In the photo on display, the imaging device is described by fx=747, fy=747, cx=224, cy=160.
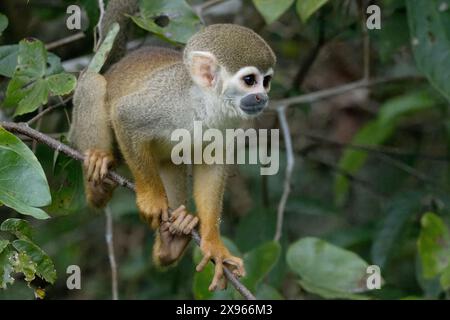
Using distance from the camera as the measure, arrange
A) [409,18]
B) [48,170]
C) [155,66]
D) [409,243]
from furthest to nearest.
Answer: [409,243] < [48,170] < [409,18] < [155,66]

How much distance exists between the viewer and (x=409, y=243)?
522 centimetres

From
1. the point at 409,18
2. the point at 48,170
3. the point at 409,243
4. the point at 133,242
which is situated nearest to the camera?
the point at 409,18

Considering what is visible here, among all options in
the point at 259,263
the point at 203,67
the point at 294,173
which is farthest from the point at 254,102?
Answer: the point at 294,173

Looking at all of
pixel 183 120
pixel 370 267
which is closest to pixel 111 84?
pixel 183 120

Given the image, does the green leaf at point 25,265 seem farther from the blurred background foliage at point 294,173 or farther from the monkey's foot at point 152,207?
the monkey's foot at point 152,207

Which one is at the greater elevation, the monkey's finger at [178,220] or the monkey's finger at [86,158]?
the monkey's finger at [86,158]

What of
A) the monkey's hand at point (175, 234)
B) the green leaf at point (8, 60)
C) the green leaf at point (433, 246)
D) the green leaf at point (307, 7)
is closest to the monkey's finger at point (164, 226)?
the monkey's hand at point (175, 234)

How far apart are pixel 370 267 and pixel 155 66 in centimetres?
144

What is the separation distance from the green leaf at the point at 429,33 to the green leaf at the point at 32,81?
185cm

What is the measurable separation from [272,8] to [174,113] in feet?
2.27

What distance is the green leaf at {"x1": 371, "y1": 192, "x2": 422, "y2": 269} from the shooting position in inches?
171

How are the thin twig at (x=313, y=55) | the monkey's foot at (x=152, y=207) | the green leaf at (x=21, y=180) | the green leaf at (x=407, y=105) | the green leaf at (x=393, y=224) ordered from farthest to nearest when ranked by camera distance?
the green leaf at (x=407, y=105) < the thin twig at (x=313, y=55) < the green leaf at (x=393, y=224) < the monkey's foot at (x=152, y=207) < the green leaf at (x=21, y=180)

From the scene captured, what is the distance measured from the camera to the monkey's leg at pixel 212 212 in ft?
10.8

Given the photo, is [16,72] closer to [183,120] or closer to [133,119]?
[133,119]
